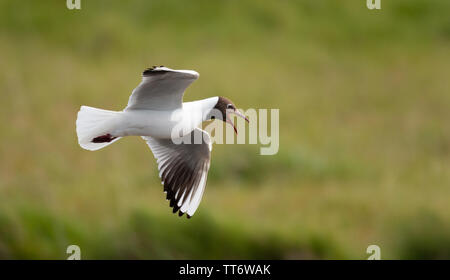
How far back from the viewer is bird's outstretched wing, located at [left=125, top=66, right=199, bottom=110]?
5445mm

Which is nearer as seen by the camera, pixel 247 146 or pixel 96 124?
pixel 96 124

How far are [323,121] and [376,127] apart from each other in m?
0.68

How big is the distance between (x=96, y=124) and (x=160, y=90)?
0.41m

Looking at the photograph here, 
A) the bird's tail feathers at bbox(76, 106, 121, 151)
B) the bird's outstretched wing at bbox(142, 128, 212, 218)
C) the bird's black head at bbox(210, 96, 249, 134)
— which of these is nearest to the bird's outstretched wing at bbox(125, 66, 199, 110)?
the bird's tail feathers at bbox(76, 106, 121, 151)

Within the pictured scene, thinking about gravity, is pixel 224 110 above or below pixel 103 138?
above

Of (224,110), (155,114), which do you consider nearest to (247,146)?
(224,110)

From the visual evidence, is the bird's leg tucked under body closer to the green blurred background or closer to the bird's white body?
the bird's white body

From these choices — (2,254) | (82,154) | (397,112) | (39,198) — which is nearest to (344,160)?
(397,112)

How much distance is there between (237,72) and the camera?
41.5ft

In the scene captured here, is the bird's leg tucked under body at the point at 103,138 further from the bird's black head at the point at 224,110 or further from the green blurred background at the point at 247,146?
the green blurred background at the point at 247,146

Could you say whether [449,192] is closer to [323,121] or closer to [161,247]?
[323,121]

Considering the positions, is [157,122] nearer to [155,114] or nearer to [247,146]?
[155,114]

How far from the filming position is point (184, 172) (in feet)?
20.9

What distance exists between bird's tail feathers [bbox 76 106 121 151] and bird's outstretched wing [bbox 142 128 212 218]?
63 centimetres
